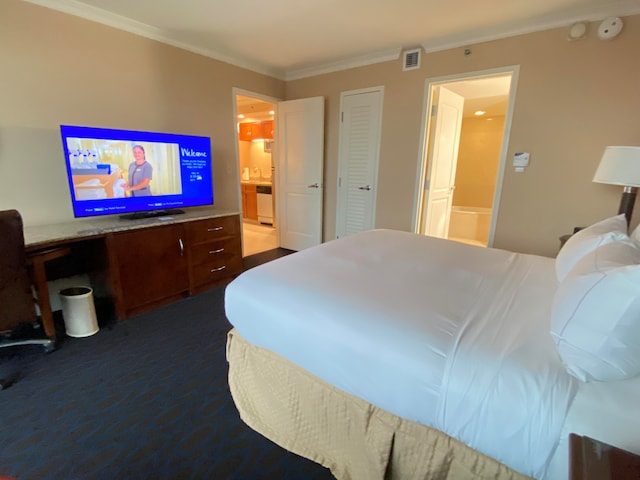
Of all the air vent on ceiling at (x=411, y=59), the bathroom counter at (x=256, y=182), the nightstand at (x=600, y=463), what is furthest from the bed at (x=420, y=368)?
the bathroom counter at (x=256, y=182)

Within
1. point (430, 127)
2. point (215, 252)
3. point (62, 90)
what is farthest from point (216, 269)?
point (430, 127)

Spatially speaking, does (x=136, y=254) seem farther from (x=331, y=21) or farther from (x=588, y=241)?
(x=588, y=241)

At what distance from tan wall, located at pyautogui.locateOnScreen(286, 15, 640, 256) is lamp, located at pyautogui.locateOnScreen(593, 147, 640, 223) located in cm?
29

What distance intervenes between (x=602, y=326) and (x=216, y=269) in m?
3.07

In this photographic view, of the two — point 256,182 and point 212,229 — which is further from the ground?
point 256,182

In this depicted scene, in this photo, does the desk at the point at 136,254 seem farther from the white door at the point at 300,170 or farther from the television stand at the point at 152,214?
the white door at the point at 300,170

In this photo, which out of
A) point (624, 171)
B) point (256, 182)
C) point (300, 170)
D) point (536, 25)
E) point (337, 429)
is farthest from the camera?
point (256, 182)

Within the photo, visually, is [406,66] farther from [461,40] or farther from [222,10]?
[222,10]

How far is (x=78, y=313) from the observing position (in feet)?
7.38

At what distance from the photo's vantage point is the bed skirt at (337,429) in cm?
96

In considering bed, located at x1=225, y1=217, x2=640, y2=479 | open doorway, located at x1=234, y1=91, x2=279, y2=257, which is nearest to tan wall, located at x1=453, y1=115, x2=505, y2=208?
open doorway, located at x1=234, y1=91, x2=279, y2=257

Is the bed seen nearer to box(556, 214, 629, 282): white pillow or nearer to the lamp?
box(556, 214, 629, 282): white pillow

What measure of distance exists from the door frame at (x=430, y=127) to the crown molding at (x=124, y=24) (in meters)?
2.33

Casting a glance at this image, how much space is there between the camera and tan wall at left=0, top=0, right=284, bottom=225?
221cm
